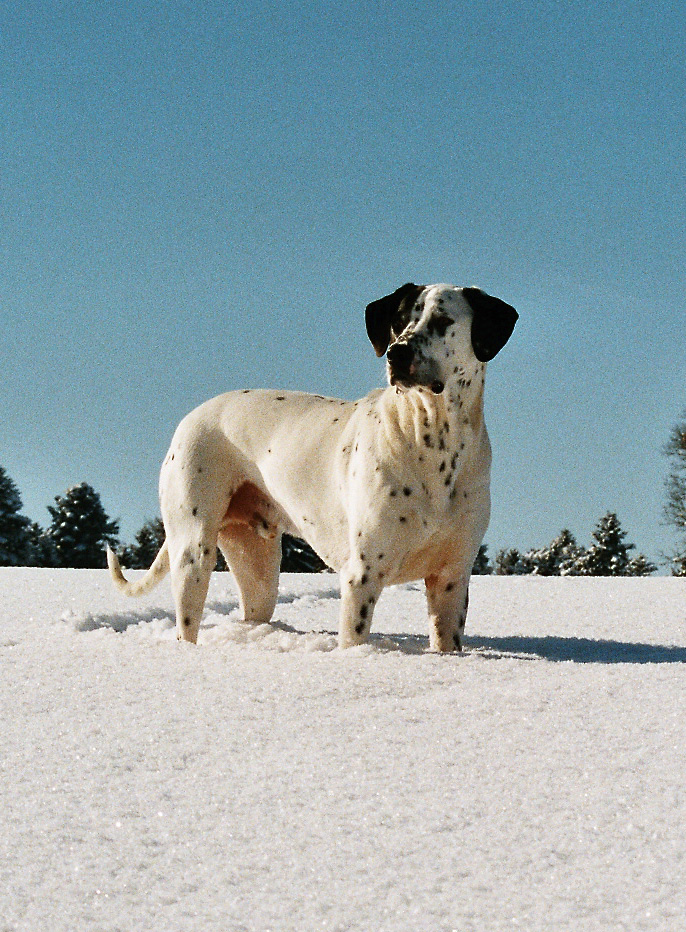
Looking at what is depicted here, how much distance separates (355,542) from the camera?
13.6ft

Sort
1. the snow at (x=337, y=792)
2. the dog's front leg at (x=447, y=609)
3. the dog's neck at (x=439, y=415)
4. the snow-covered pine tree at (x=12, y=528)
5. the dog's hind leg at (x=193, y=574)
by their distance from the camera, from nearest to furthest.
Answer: the snow at (x=337, y=792) < the dog's neck at (x=439, y=415) < the dog's front leg at (x=447, y=609) < the dog's hind leg at (x=193, y=574) < the snow-covered pine tree at (x=12, y=528)

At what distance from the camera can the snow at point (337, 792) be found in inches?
75.0

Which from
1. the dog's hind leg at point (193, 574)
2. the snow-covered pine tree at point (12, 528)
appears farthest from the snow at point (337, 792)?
the snow-covered pine tree at point (12, 528)

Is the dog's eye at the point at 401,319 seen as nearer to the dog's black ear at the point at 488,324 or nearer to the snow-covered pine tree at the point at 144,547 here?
the dog's black ear at the point at 488,324

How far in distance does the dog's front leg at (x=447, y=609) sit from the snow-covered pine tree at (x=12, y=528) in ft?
107

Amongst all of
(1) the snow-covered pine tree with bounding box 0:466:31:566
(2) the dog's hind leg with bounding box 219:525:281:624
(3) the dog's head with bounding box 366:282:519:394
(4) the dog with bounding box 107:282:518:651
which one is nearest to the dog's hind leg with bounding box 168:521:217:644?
(4) the dog with bounding box 107:282:518:651

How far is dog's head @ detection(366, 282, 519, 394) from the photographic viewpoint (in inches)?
153

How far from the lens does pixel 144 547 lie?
122ft

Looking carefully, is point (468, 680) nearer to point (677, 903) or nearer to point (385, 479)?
point (385, 479)

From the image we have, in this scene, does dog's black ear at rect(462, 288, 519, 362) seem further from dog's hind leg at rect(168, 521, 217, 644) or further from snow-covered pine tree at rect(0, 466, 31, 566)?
snow-covered pine tree at rect(0, 466, 31, 566)

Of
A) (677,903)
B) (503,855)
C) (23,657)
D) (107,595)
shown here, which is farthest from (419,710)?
(107,595)

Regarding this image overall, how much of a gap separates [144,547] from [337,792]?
1403 inches

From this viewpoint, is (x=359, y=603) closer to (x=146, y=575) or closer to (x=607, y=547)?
(x=146, y=575)

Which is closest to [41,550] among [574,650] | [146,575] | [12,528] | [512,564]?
[12,528]
